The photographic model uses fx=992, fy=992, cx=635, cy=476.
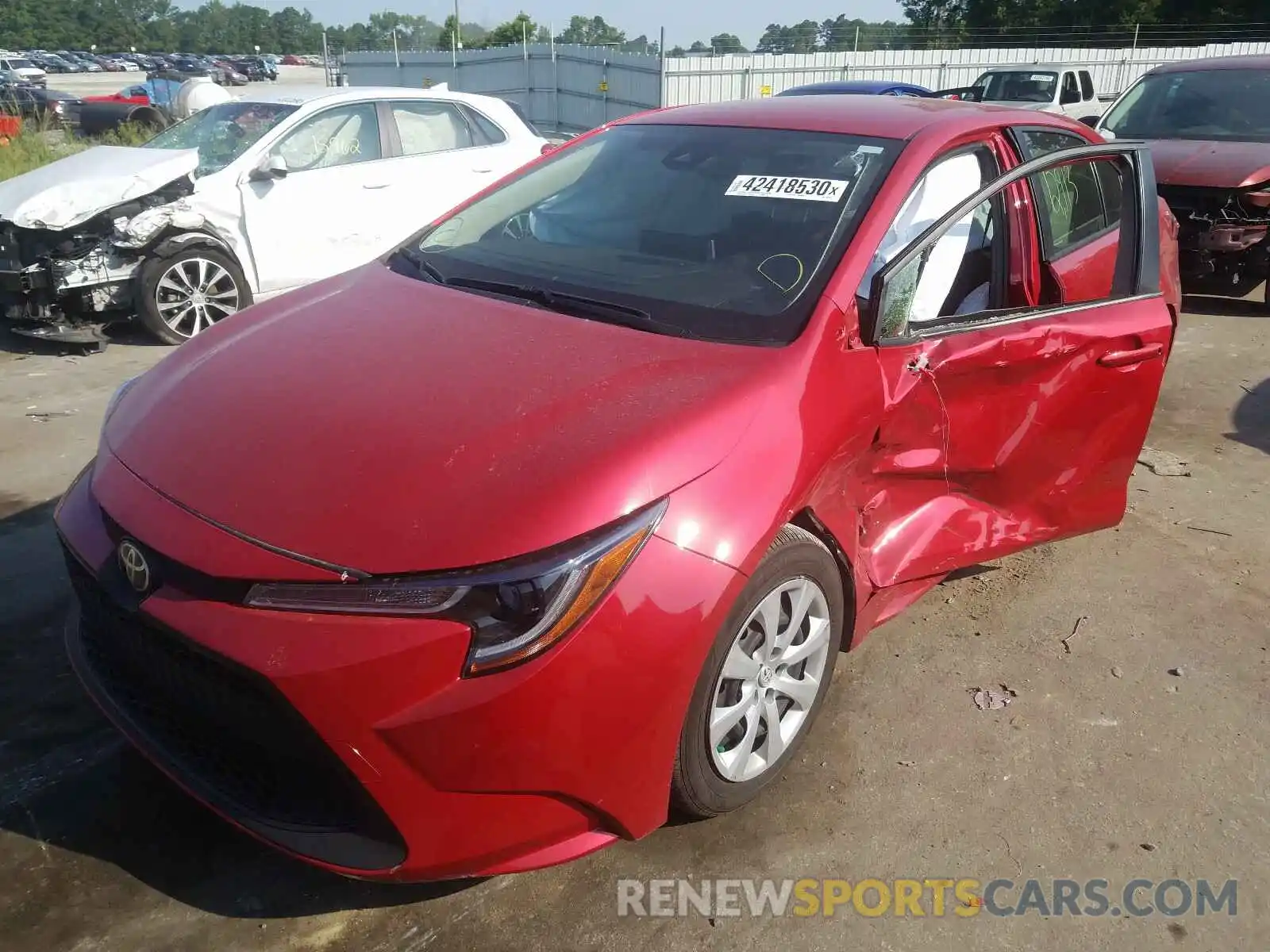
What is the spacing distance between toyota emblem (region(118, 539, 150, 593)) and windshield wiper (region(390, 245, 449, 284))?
4.25 ft

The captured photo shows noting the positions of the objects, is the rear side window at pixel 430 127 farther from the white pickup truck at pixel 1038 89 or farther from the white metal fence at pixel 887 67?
the white metal fence at pixel 887 67

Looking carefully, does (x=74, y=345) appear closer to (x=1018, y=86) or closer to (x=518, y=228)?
(x=518, y=228)

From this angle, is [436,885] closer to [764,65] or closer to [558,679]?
[558,679]

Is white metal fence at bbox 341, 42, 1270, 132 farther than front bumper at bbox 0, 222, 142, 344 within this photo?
Yes

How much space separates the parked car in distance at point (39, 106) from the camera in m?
17.6

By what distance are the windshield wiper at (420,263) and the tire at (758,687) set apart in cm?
140

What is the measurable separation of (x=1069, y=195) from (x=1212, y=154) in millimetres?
4841

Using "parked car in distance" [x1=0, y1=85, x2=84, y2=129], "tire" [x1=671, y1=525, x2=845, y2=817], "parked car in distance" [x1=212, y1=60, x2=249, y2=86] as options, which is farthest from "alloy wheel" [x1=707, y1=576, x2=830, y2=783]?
"parked car in distance" [x1=212, y1=60, x2=249, y2=86]

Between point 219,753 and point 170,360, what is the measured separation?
3.92 feet

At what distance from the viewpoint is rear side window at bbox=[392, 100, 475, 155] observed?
743 cm

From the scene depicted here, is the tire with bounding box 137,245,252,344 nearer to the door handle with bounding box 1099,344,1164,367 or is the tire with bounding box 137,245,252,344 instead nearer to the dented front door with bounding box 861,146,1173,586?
the dented front door with bounding box 861,146,1173,586

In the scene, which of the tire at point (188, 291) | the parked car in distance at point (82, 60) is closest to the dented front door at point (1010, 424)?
the tire at point (188, 291)

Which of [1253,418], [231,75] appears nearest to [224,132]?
[1253,418]

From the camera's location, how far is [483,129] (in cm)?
796
